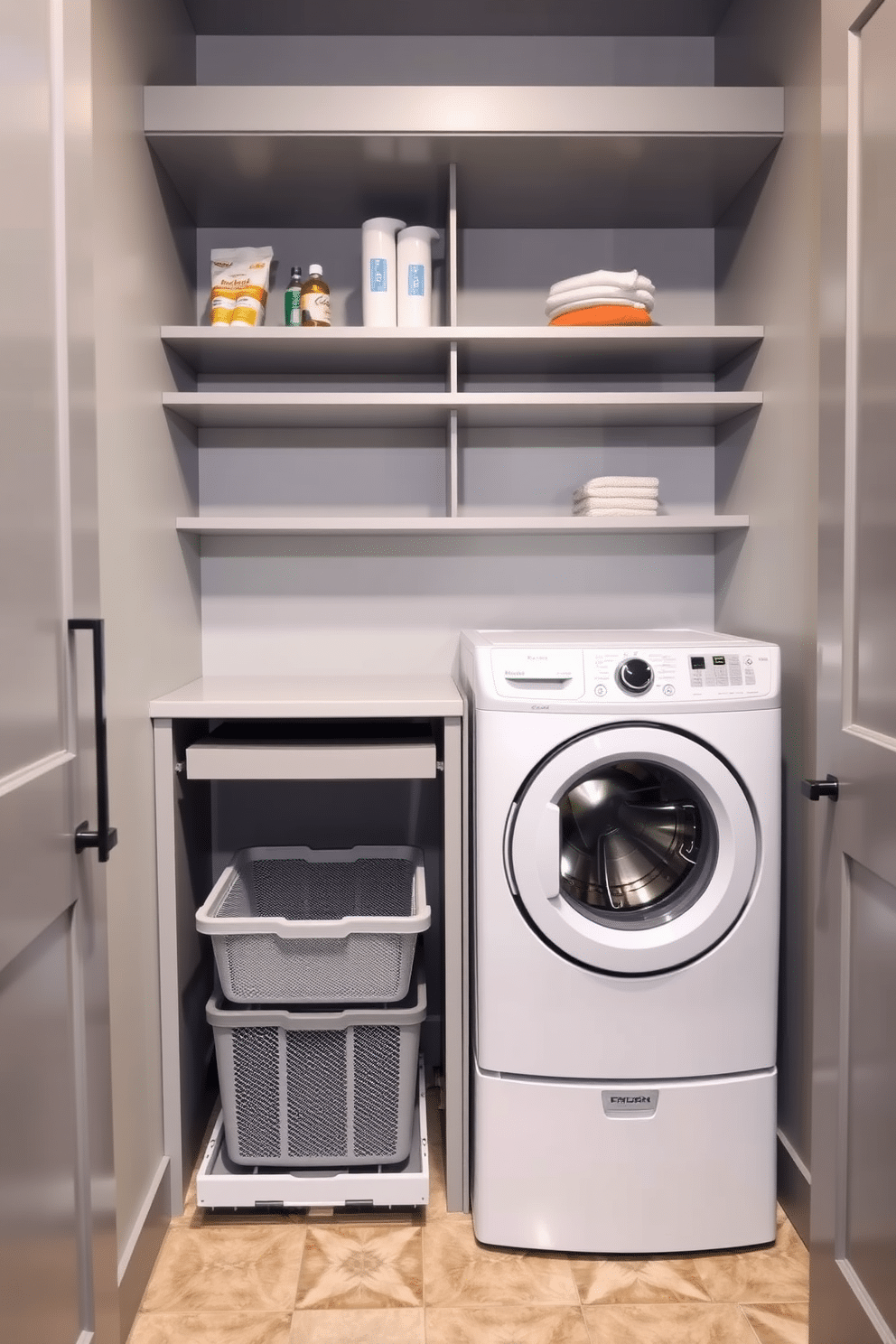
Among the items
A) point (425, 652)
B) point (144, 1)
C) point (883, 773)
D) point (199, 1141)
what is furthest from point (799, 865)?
point (144, 1)

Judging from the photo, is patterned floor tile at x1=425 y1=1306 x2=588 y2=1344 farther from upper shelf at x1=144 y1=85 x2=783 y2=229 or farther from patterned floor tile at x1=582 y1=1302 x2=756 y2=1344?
upper shelf at x1=144 y1=85 x2=783 y2=229

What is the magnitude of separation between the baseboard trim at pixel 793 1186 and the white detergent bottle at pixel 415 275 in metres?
1.89

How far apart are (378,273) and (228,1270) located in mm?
2027

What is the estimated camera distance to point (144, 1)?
1.86 metres

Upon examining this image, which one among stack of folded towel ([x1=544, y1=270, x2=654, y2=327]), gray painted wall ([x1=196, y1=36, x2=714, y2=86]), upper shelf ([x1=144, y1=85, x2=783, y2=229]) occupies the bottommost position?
stack of folded towel ([x1=544, y1=270, x2=654, y2=327])

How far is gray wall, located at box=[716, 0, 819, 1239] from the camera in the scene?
1.82 metres

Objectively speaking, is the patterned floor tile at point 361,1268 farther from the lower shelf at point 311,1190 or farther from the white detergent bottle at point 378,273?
the white detergent bottle at point 378,273

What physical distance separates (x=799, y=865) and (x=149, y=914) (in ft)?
4.19

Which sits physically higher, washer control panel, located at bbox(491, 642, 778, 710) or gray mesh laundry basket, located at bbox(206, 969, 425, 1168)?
washer control panel, located at bbox(491, 642, 778, 710)

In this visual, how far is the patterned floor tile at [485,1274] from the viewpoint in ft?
5.53

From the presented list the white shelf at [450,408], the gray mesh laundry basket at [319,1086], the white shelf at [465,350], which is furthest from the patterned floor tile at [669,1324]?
the white shelf at [465,350]

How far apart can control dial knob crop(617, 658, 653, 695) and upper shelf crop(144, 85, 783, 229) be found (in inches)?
43.2

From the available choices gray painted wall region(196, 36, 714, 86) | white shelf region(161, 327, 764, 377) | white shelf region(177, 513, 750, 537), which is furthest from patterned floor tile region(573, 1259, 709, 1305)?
gray painted wall region(196, 36, 714, 86)

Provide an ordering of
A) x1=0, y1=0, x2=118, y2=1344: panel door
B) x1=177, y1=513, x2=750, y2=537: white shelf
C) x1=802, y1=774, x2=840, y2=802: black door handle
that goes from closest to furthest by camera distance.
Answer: x1=0, y1=0, x2=118, y2=1344: panel door < x1=802, y1=774, x2=840, y2=802: black door handle < x1=177, y1=513, x2=750, y2=537: white shelf
